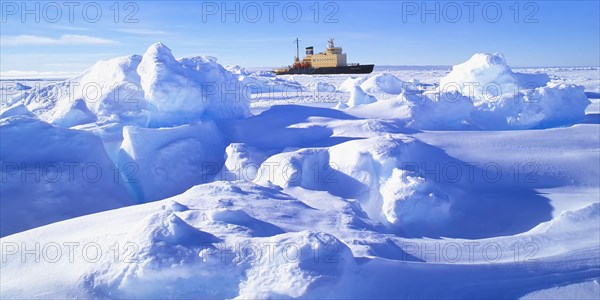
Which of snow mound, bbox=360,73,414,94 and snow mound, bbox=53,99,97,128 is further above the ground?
snow mound, bbox=360,73,414,94

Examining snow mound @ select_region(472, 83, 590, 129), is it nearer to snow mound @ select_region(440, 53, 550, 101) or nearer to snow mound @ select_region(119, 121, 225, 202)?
snow mound @ select_region(440, 53, 550, 101)

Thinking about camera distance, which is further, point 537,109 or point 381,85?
point 381,85

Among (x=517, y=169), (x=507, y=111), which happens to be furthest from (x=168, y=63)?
(x=507, y=111)

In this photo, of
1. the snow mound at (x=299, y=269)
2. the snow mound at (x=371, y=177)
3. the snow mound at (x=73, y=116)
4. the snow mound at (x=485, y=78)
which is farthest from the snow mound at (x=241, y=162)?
the snow mound at (x=485, y=78)

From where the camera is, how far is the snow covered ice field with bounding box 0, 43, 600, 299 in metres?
2.91

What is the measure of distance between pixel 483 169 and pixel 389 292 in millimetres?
3450

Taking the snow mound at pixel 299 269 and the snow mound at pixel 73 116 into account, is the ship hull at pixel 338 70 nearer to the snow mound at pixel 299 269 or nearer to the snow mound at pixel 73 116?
the snow mound at pixel 73 116

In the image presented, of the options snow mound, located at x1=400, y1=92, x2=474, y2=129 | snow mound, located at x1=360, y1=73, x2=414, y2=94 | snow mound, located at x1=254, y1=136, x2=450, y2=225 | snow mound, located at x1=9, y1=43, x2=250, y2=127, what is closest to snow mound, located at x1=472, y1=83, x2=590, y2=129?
snow mound, located at x1=400, y1=92, x2=474, y2=129

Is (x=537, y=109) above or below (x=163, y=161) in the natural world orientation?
above

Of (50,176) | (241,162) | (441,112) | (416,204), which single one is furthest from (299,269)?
(441,112)

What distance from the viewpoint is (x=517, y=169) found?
572cm

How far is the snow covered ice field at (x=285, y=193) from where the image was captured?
2908 mm

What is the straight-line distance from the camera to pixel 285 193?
498 centimetres

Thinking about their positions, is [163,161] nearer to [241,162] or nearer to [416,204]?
[241,162]
